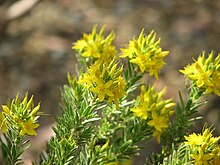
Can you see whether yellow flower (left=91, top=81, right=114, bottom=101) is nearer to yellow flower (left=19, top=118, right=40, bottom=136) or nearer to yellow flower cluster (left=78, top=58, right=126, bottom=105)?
yellow flower cluster (left=78, top=58, right=126, bottom=105)

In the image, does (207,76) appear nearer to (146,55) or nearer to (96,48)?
(146,55)

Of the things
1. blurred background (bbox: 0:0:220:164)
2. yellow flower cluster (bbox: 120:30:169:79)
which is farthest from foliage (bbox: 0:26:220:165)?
blurred background (bbox: 0:0:220:164)

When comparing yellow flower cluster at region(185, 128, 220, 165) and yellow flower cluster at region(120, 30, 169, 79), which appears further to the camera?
yellow flower cluster at region(120, 30, 169, 79)

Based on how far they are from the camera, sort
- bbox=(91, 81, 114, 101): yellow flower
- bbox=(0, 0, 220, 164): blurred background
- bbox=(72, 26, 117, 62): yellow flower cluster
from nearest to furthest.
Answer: bbox=(91, 81, 114, 101): yellow flower → bbox=(72, 26, 117, 62): yellow flower cluster → bbox=(0, 0, 220, 164): blurred background

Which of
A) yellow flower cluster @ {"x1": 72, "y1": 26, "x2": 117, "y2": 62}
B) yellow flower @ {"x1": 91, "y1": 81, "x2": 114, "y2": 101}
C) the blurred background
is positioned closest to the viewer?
yellow flower @ {"x1": 91, "y1": 81, "x2": 114, "y2": 101}

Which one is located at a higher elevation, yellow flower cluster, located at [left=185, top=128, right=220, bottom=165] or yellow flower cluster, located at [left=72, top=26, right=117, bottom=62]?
yellow flower cluster, located at [left=72, top=26, right=117, bottom=62]
